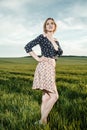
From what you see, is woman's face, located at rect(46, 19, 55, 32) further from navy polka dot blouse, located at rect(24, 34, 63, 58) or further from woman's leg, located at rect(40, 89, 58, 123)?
woman's leg, located at rect(40, 89, 58, 123)

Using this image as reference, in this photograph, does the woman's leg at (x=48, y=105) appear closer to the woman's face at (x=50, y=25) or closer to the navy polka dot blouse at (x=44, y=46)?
the navy polka dot blouse at (x=44, y=46)

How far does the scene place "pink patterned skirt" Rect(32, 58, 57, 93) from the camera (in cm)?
575

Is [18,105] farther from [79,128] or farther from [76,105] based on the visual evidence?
[79,128]

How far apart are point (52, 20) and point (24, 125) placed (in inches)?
72.8

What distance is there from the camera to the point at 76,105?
7031mm

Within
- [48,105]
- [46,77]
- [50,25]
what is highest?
[50,25]

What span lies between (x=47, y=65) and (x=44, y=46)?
36 centimetres

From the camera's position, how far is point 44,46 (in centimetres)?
595

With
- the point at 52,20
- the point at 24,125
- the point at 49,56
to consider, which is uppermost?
the point at 52,20

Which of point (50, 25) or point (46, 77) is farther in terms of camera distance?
point (50, 25)

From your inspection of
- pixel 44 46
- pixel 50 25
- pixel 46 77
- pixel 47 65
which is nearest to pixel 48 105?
pixel 46 77

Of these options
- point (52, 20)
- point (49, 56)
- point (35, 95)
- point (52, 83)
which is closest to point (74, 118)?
point (52, 83)

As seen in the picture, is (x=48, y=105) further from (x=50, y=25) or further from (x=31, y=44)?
(x=50, y=25)

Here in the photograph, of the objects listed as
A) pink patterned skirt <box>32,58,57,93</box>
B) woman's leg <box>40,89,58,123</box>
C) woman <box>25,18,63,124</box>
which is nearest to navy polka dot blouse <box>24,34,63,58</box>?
woman <box>25,18,63,124</box>
